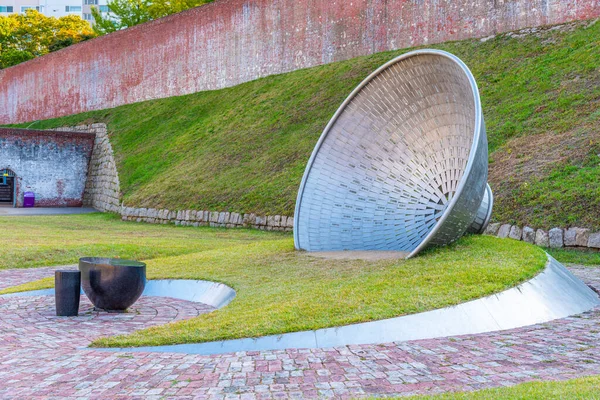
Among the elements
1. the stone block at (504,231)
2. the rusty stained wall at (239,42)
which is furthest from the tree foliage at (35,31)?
the stone block at (504,231)

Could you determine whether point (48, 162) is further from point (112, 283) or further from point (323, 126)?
point (112, 283)

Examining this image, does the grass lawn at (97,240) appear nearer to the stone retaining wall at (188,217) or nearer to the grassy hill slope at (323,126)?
the stone retaining wall at (188,217)

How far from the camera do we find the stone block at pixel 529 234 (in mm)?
11562

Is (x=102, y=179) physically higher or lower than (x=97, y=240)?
higher

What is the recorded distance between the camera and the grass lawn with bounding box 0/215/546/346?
220 inches

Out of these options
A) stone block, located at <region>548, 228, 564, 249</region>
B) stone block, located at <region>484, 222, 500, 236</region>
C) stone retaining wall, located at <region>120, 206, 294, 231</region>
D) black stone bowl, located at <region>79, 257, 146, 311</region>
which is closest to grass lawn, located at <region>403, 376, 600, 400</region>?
black stone bowl, located at <region>79, 257, 146, 311</region>

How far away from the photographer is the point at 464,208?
25.3ft

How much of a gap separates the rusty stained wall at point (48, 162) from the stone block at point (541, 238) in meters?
23.4

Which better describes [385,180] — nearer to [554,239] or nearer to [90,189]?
[554,239]

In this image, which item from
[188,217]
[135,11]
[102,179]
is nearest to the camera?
[188,217]

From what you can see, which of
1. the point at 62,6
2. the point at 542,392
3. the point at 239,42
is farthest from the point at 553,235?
the point at 62,6

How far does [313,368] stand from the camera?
4660mm

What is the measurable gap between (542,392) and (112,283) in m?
5.05

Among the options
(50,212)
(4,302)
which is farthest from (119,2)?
(4,302)
